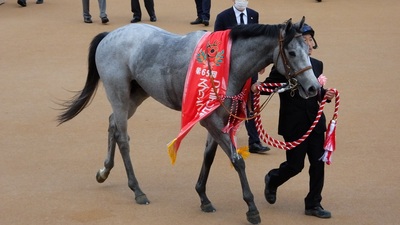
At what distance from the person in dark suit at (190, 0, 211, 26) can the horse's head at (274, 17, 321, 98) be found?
30.8 ft

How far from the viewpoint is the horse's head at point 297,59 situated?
652cm

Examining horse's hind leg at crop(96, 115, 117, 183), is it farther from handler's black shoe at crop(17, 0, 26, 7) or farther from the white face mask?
handler's black shoe at crop(17, 0, 26, 7)

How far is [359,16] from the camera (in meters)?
16.7

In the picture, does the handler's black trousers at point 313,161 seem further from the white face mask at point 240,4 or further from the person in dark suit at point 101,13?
the person in dark suit at point 101,13

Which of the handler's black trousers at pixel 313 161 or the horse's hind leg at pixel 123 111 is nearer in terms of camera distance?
the handler's black trousers at pixel 313 161

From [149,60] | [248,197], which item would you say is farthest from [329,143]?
[149,60]

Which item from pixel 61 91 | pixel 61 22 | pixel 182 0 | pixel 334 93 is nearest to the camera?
pixel 334 93

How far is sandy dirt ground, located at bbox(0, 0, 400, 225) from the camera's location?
289 inches

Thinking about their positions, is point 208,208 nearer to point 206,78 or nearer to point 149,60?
point 206,78

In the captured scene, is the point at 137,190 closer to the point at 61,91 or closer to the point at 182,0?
the point at 61,91

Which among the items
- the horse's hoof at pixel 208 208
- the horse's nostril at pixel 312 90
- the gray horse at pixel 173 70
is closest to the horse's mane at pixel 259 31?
the gray horse at pixel 173 70

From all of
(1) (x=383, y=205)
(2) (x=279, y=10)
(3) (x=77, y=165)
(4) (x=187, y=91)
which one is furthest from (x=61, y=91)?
(2) (x=279, y=10)

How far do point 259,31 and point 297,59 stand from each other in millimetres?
454

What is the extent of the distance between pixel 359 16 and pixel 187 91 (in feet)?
34.1
